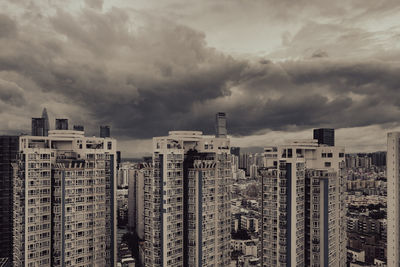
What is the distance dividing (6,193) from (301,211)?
54.8 metres

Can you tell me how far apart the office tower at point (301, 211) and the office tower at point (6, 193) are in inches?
1843

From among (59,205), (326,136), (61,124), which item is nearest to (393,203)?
(326,136)

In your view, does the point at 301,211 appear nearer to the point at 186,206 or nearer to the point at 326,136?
the point at 186,206

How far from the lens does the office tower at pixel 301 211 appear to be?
35.3 metres

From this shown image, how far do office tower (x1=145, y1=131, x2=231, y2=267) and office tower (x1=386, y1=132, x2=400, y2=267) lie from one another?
28504 mm

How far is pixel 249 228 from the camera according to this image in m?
96.6

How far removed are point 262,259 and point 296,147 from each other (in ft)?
48.0

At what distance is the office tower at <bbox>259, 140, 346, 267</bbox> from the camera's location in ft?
116

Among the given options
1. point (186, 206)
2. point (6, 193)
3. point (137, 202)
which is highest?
point (186, 206)

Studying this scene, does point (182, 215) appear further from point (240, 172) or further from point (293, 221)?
point (240, 172)

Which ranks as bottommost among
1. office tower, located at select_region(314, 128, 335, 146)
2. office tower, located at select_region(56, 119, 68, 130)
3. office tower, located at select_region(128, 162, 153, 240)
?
office tower, located at select_region(128, 162, 153, 240)

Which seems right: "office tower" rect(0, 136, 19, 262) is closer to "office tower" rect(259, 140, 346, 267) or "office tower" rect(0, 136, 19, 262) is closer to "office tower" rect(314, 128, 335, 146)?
"office tower" rect(259, 140, 346, 267)

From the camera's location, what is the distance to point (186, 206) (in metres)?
40.3

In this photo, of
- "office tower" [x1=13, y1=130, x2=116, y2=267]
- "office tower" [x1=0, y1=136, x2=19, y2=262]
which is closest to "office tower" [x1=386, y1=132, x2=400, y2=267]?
"office tower" [x1=13, y1=130, x2=116, y2=267]
